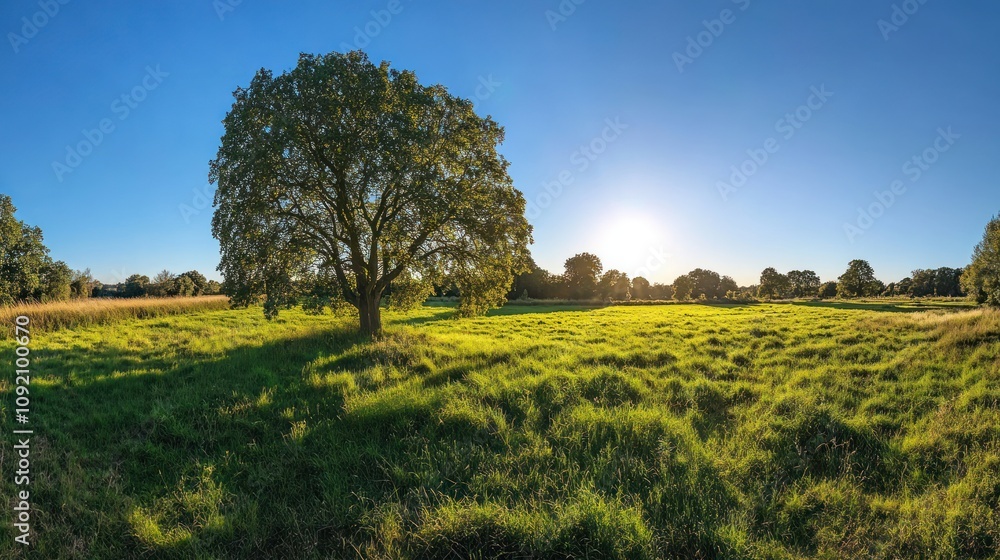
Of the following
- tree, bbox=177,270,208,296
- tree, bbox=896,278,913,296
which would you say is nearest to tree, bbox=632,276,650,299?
tree, bbox=896,278,913,296

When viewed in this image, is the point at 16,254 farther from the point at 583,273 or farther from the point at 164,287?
the point at 583,273

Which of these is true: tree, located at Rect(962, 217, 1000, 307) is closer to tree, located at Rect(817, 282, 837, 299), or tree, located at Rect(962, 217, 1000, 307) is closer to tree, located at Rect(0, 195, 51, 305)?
tree, located at Rect(817, 282, 837, 299)

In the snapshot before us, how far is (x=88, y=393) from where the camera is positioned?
8.84m

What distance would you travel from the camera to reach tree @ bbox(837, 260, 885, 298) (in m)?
103

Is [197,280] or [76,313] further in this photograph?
[197,280]

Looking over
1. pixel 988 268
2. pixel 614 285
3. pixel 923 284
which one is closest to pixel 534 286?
pixel 614 285

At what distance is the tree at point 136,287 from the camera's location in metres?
83.4

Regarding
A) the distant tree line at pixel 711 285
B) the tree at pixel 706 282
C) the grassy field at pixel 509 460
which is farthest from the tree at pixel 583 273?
the grassy field at pixel 509 460

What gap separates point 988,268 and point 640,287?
71.9 meters

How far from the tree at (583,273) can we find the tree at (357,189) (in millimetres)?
69972

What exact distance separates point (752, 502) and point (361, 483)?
5.01 meters

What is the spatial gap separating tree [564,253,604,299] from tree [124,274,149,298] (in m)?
93.2

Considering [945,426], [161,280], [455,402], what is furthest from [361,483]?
[161,280]

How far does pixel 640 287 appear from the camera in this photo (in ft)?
→ 374
